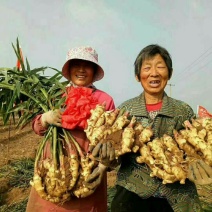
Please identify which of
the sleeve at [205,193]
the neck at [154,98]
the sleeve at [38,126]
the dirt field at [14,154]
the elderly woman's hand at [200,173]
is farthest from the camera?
the dirt field at [14,154]

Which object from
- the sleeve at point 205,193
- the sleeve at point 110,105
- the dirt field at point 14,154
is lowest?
the dirt field at point 14,154

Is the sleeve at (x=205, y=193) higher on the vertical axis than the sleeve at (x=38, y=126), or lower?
lower

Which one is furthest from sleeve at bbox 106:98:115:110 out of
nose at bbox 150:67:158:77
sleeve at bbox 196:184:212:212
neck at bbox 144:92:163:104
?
sleeve at bbox 196:184:212:212

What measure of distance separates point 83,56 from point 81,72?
0.12m

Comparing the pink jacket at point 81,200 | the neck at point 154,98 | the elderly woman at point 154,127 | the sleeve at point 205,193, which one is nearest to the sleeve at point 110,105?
the pink jacket at point 81,200

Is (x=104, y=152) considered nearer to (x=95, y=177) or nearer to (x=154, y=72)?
(x=95, y=177)

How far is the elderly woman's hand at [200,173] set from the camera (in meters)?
1.68

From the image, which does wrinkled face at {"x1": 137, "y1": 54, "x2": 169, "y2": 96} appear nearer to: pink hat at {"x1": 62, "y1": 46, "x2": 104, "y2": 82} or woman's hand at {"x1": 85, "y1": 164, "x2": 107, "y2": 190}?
pink hat at {"x1": 62, "y1": 46, "x2": 104, "y2": 82}

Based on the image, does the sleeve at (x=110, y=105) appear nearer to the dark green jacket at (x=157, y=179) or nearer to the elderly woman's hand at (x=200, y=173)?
the dark green jacket at (x=157, y=179)

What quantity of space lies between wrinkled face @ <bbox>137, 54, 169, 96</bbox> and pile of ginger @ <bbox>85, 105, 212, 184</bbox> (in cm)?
24

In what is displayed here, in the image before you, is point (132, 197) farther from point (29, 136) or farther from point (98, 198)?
point (29, 136)

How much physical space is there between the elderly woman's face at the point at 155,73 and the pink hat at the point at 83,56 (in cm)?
37

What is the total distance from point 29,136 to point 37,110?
7381 mm

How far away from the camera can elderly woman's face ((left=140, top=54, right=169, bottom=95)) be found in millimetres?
2010
